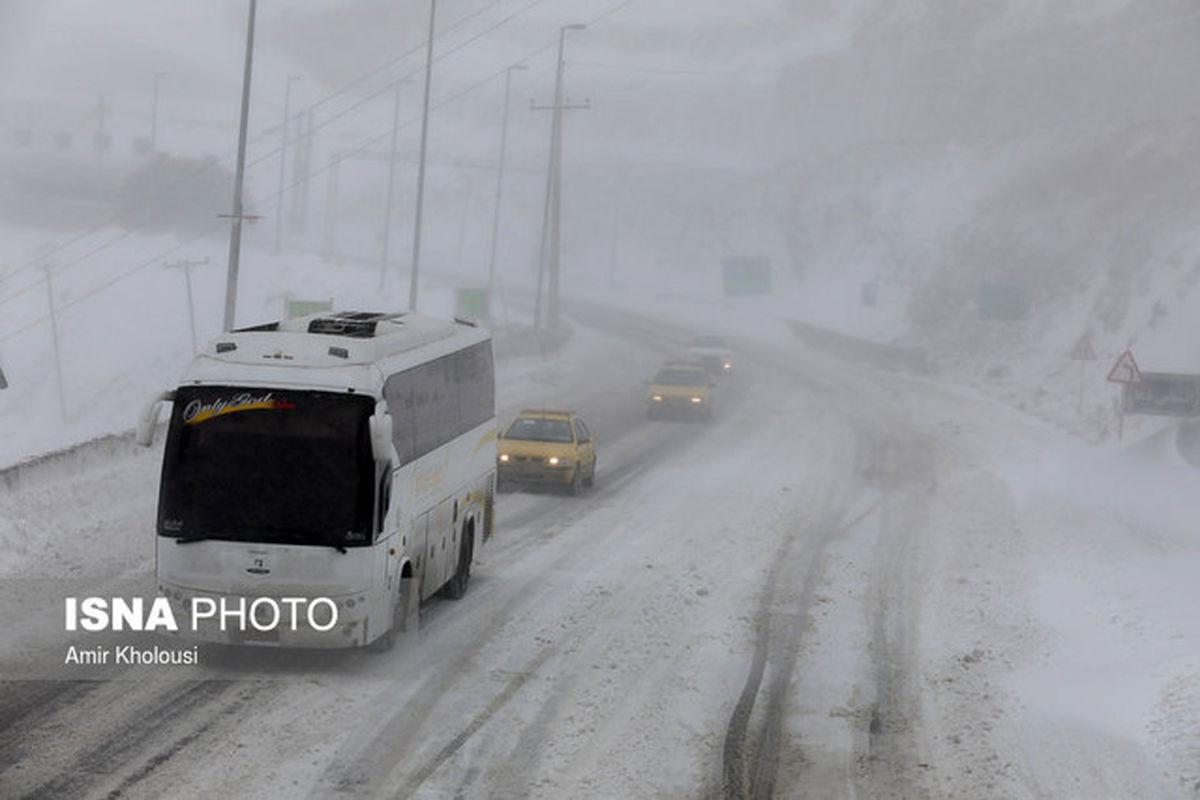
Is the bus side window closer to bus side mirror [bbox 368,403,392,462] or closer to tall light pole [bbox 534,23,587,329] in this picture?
bus side mirror [bbox 368,403,392,462]

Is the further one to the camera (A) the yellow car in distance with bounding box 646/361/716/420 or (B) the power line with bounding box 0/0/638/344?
(B) the power line with bounding box 0/0/638/344

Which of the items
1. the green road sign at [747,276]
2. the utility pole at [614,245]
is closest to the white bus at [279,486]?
the green road sign at [747,276]

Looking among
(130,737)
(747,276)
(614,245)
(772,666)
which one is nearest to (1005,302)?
(747,276)

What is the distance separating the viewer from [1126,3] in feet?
319

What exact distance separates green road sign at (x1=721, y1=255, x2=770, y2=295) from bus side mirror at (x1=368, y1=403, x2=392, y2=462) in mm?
74522

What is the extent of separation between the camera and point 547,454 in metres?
28.8

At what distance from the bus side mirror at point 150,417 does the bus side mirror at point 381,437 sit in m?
2.01

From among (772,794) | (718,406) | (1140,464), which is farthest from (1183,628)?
(718,406)

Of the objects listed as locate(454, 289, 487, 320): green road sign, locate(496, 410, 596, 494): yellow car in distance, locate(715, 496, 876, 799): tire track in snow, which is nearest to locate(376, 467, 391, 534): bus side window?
locate(715, 496, 876, 799): tire track in snow

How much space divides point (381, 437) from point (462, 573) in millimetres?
5029

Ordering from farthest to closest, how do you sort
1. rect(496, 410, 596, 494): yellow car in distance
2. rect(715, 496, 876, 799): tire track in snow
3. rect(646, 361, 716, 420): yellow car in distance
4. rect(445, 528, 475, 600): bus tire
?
rect(646, 361, 716, 420): yellow car in distance → rect(496, 410, 596, 494): yellow car in distance → rect(445, 528, 475, 600): bus tire → rect(715, 496, 876, 799): tire track in snow

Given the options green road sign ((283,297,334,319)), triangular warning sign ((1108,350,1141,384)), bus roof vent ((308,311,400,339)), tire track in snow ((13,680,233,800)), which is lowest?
tire track in snow ((13,680,233,800))

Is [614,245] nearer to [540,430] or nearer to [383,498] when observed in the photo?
[540,430]

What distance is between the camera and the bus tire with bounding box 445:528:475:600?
1903 centimetres
